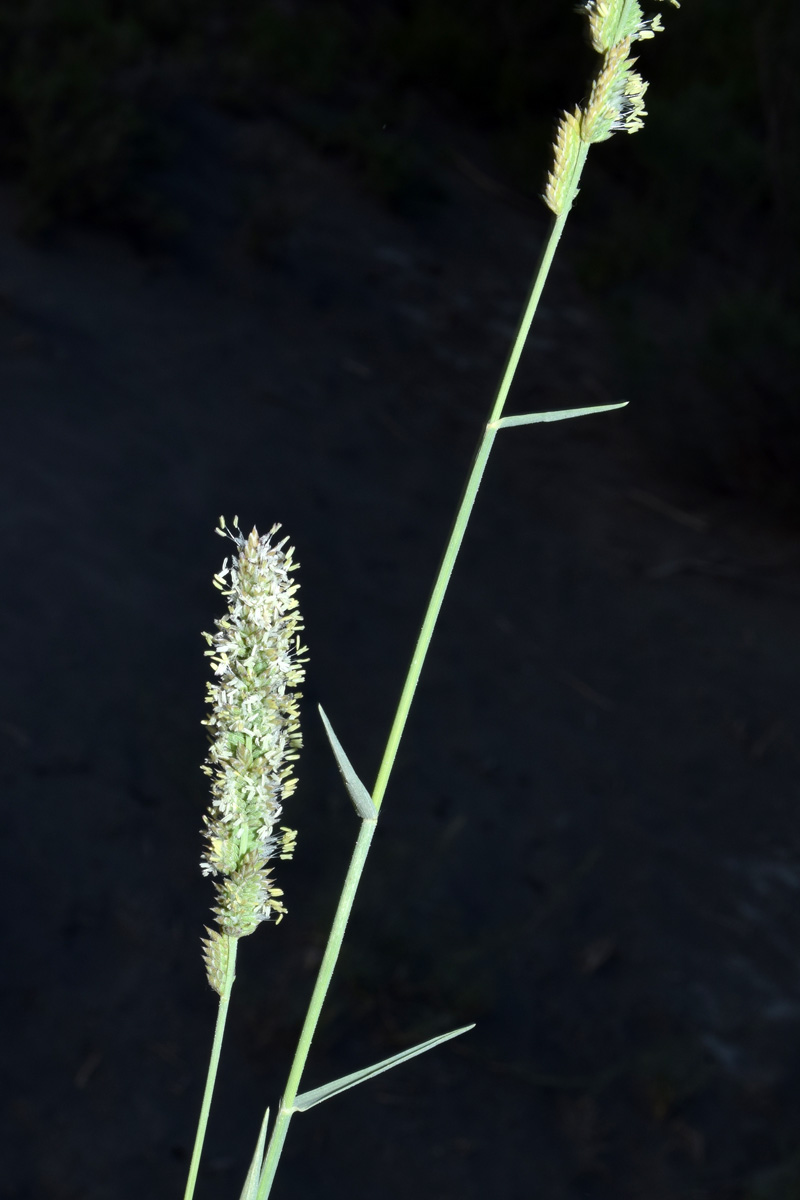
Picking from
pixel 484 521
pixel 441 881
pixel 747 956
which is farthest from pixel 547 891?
pixel 484 521

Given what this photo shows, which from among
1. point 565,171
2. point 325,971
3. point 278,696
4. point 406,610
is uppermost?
point 565,171

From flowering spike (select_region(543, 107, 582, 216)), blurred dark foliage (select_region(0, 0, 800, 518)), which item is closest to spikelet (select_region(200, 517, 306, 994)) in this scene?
flowering spike (select_region(543, 107, 582, 216))

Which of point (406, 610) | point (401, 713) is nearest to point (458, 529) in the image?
point (401, 713)

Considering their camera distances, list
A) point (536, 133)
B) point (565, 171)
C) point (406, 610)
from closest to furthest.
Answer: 1. point (565, 171)
2. point (406, 610)
3. point (536, 133)

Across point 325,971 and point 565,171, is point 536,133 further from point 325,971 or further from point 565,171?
point 325,971

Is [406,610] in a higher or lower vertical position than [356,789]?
lower

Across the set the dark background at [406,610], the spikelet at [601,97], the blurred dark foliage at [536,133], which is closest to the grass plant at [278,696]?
the spikelet at [601,97]

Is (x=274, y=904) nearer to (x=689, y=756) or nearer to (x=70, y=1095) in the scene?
(x=70, y=1095)
